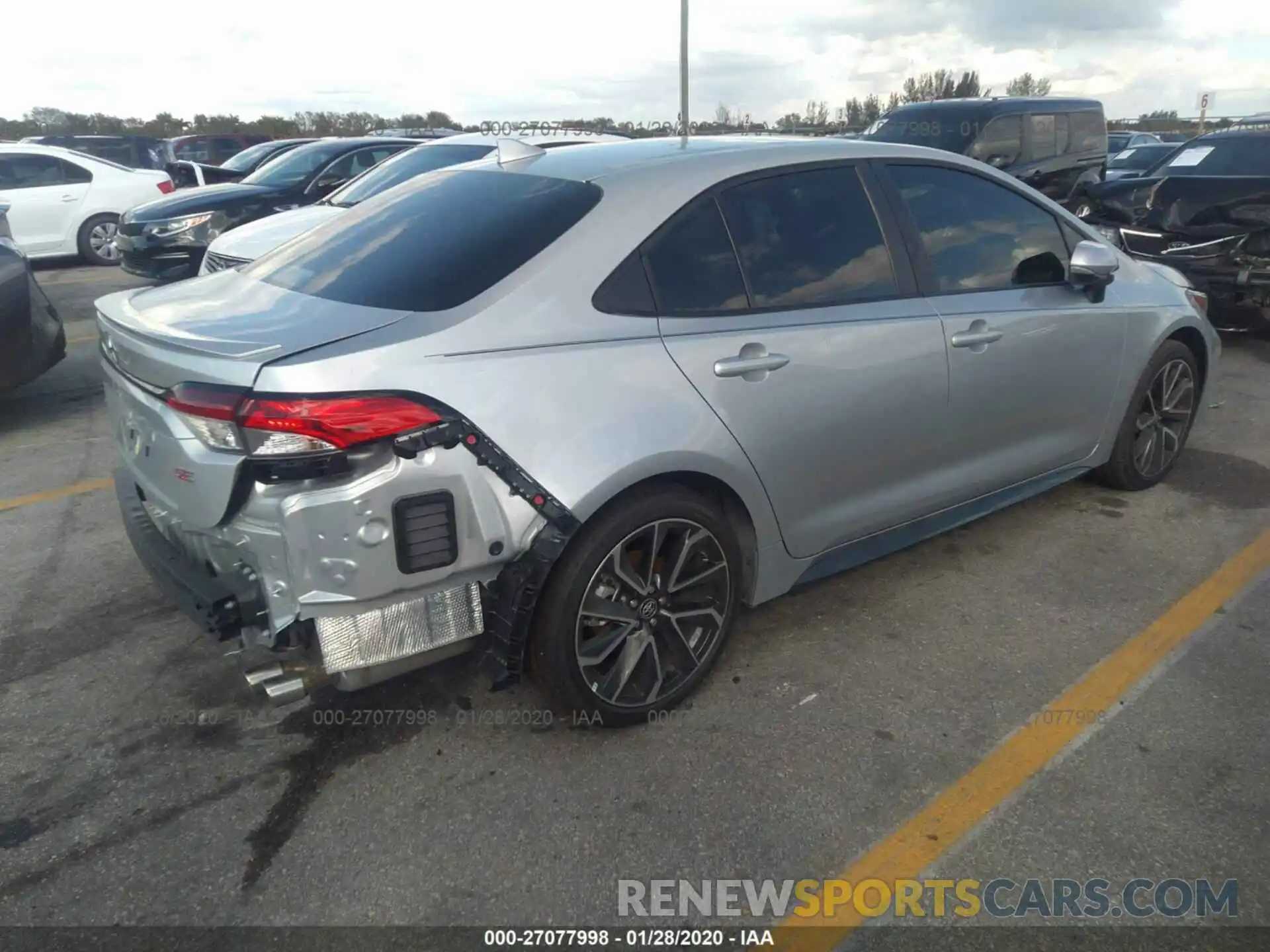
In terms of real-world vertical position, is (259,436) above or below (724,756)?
above

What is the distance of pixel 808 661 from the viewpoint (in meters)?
3.36

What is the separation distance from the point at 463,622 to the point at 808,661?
4.42ft

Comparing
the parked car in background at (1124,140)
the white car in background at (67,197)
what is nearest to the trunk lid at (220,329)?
the white car in background at (67,197)

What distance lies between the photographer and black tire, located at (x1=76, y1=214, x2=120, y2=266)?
1302cm

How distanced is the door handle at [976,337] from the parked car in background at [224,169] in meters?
12.1

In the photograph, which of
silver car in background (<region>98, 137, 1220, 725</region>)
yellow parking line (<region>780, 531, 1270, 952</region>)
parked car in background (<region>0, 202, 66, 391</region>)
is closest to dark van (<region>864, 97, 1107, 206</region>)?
Answer: silver car in background (<region>98, 137, 1220, 725</region>)

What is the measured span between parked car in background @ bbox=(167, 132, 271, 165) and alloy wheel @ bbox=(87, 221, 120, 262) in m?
8.69

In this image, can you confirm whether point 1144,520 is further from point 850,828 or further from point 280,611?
point 280,611

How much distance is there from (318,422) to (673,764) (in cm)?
140

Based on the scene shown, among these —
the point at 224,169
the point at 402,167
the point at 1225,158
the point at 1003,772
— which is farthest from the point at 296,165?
the point at 1003,772

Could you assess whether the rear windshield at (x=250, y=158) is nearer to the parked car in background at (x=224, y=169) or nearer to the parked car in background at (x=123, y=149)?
the parked car in background at (x=224, y=169)

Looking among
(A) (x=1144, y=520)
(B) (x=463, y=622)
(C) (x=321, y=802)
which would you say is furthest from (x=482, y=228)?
(A) (x=1144, y=520)

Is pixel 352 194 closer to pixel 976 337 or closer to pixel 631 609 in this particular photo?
pixel 976 337

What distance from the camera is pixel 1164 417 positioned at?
15.5ft
